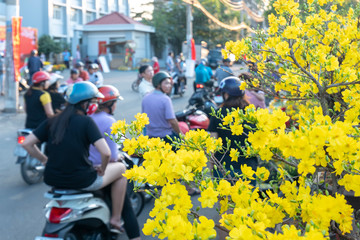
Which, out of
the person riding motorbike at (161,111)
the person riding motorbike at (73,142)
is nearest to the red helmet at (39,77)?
the person riding motorbike at (161,111)

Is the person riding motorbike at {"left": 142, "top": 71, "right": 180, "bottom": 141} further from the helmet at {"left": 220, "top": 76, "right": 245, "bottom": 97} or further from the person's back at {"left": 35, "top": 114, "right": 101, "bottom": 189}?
the person's back at {"left": 35, "top": 114, "right": 101, "bottom": 189}

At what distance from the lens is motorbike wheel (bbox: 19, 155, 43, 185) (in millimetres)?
6273

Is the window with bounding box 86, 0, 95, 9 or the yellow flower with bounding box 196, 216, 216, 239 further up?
the window with bounding box 86, 0, 95, 9

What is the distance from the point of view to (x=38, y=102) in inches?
253

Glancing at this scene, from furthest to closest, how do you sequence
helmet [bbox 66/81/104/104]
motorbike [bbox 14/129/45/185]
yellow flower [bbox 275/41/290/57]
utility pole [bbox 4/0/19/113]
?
utility pole [bbox 4/0/19/113], motorbike [bbox 14/129/45/185], helmet [bbox 66/81/104/104], yellow flower [bbox 275/41/290/57]

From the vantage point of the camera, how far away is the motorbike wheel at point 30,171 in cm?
627

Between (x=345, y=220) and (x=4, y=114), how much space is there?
12.0 meters

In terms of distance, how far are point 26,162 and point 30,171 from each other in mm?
180

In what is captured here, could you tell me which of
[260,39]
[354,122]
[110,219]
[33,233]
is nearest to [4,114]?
[33,233]

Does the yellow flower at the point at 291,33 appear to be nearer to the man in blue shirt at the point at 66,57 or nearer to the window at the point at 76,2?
the man in blue shirt at the point at 66,57

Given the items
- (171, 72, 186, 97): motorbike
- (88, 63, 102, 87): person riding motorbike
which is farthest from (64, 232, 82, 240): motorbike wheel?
(171, 72, 186, 97): motorbike

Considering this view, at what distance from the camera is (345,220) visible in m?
1.58

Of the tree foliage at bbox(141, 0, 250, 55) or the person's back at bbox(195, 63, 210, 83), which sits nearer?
the person's back at bbox(195, 63, 210, 83)

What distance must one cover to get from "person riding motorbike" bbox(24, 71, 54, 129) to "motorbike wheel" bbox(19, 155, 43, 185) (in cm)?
51
